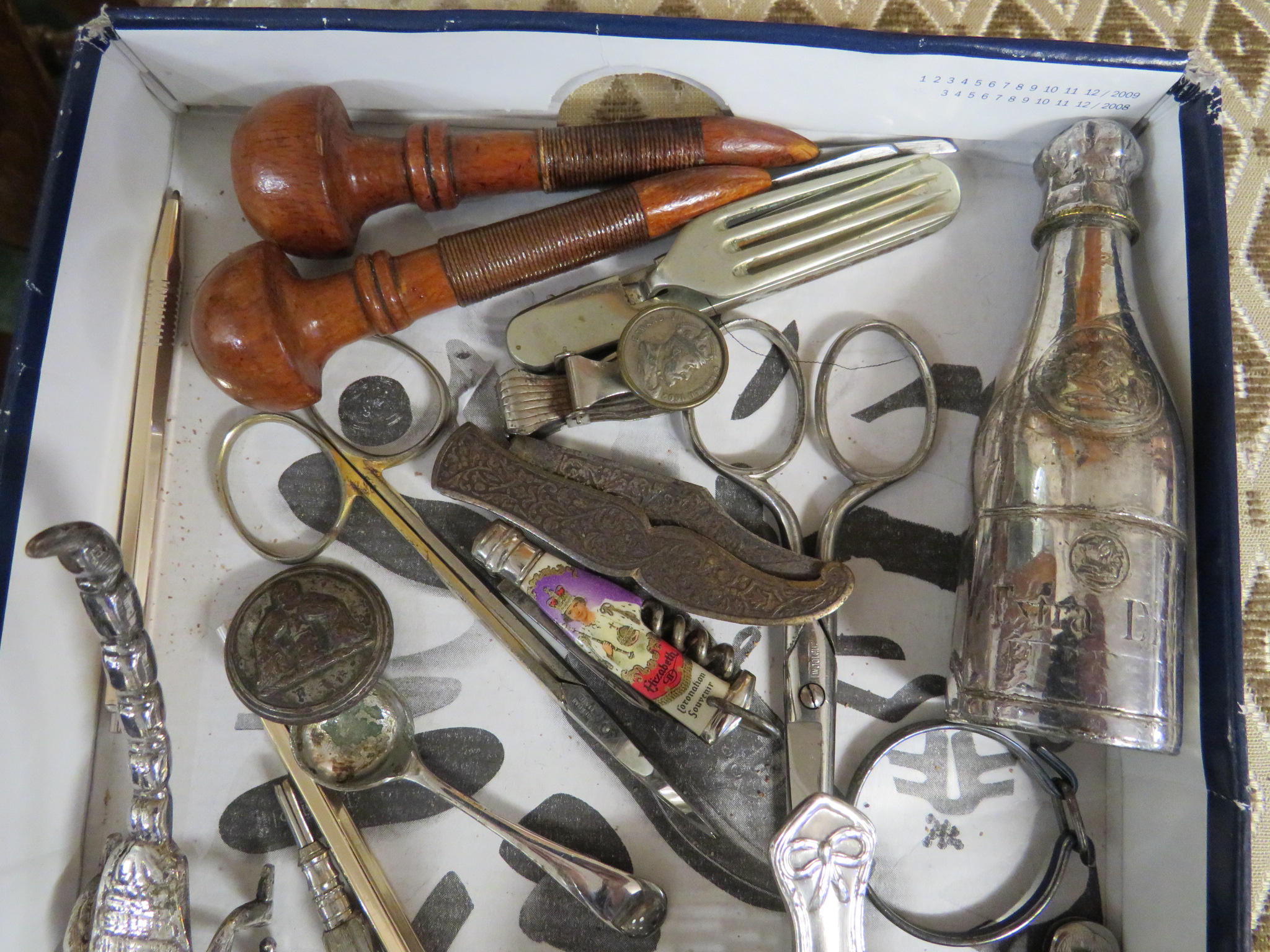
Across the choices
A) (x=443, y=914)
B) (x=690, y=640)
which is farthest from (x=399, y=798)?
(x=690, y=640)

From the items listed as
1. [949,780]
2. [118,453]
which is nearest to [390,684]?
[118,453]

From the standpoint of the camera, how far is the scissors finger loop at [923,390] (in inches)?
41.8

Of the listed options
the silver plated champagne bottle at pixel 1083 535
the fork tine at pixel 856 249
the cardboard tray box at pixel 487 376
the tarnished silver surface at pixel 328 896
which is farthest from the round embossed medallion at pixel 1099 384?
the tarnished silver surface at pixel 328 896

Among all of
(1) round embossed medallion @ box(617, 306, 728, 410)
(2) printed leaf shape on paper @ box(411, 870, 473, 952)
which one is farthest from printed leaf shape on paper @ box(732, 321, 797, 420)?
(2) printed leaf shape on paper @ box(411, 870, 473, 952)

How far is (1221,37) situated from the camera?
122cm

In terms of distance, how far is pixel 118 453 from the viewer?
3.47 ft

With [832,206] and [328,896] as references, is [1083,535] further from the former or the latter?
[328,896]

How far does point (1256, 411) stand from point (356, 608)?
126cm

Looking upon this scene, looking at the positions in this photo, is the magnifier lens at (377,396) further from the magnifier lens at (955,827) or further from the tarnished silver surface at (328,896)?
the magnifier lens at (955,827)

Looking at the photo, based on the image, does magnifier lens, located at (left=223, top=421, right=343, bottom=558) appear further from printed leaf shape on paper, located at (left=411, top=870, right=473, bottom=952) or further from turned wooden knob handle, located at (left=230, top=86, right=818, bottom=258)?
printed leaf shape on paper, located at (left=411, top=870, right=473, bottom=952)

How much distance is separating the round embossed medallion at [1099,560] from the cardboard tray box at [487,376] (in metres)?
0.14

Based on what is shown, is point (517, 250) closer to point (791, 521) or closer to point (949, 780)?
point (791, 521)

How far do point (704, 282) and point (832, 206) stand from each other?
7.9 inches

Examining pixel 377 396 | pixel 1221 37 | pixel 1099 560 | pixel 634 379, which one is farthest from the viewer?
pixel 1221 37
